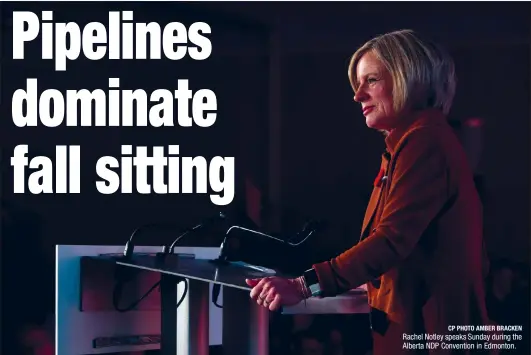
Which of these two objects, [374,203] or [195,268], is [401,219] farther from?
[195,268]

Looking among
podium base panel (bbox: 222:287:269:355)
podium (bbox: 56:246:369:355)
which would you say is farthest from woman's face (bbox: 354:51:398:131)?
podium base panel (bbox: 222:287:269:355)

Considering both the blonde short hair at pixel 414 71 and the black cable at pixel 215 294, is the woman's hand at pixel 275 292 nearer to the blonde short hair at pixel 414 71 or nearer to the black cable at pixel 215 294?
the black cable at pixel 215 294

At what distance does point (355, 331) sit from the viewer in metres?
2.55

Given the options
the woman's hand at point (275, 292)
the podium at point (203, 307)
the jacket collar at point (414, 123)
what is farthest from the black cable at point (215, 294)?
the jacket collar at point (414, 123)

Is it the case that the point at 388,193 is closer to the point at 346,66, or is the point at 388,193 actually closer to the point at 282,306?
the point at 282,306

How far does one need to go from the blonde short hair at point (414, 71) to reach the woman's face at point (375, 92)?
0.06 feet

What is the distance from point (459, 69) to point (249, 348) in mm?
1106

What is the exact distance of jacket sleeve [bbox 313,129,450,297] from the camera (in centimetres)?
164

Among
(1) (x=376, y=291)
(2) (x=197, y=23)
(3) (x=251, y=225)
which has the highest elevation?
(2) (x=197, y=23)

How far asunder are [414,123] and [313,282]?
1.41 ft

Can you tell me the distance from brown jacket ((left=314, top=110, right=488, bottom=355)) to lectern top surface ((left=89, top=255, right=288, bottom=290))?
183 mm

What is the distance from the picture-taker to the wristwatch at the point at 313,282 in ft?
5.45

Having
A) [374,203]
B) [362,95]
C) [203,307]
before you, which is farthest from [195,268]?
[362,95]

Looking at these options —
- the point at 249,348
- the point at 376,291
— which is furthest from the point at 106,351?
the point at 376,291
